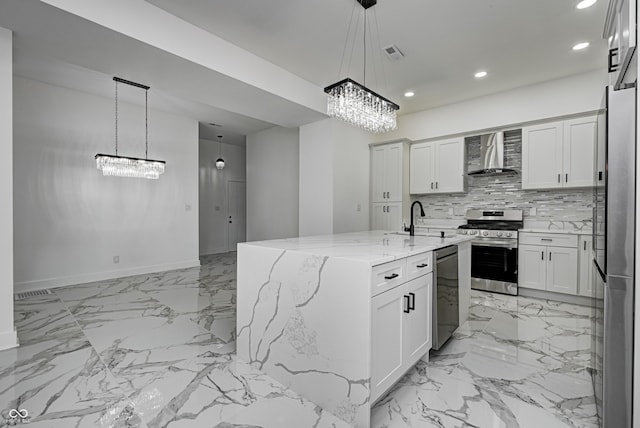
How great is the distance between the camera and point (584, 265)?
11.9 ft

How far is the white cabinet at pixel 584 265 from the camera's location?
360cm

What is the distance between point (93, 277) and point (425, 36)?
551cm

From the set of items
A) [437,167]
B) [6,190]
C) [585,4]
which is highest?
[585,4]

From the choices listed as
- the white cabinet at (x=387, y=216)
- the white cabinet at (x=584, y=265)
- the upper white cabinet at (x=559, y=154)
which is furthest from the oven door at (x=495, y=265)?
the white cabinet at (x=387, y=216)

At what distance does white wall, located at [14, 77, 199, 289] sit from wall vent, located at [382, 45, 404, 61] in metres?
3.60

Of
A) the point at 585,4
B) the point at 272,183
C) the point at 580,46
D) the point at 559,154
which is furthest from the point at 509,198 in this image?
the point at 272,183

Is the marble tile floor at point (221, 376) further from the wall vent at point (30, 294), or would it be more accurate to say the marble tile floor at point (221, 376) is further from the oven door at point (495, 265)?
the oven door at point (495, 265)

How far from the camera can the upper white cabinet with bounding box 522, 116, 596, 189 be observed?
12.4 feet

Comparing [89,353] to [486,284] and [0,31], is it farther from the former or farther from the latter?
[486,284]

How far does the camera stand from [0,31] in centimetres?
236

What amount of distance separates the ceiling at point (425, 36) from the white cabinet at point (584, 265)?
6.93ft

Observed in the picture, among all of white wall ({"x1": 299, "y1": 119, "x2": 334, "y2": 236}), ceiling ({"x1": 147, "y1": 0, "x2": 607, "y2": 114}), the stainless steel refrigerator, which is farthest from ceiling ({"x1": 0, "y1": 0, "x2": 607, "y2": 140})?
the stainless steel refrigerator

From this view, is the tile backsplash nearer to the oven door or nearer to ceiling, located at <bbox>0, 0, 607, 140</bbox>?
the oven door

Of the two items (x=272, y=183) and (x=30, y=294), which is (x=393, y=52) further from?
(x=30, y=294)
